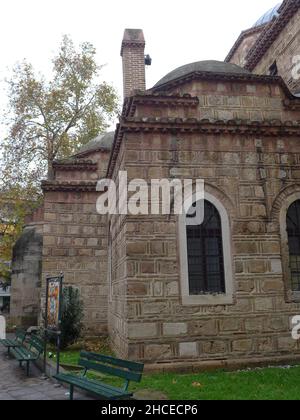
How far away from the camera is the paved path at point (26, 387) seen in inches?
230

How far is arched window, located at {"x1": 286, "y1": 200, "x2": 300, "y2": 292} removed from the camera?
7938 mm

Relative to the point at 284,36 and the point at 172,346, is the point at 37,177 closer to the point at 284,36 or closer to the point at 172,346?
the point at 284,36

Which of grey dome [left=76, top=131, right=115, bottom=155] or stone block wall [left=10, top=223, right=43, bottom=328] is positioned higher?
grey dome [left=76, top=131, right=115, bottom=155]

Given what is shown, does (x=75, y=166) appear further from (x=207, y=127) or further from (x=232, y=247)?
(x=232, y=247)

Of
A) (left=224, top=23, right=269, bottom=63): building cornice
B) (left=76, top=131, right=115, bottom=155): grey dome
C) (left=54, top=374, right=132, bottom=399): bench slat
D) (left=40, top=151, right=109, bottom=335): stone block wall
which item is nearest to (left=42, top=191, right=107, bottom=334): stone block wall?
(left=40, top=151, right=109, bottom=335): stone block wall

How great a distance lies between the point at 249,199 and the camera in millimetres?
7992

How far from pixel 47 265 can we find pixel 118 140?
5420 millimetres

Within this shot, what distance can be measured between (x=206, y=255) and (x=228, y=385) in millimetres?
2490

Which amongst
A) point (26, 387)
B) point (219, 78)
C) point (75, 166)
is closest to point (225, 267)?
point (26, 387)

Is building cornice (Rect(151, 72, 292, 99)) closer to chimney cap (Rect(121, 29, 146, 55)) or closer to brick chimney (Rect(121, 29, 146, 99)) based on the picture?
brick chimney (Rect(121, 29, 146, 99))

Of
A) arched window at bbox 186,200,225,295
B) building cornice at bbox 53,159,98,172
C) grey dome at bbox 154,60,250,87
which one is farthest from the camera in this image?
building cornice at bbox 53,159,98,172

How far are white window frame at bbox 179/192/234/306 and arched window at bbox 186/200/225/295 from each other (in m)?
0.08

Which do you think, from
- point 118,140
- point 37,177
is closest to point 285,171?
point 118,140

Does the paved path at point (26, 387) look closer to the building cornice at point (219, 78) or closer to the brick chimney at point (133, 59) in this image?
the building cornice at point (219, 78)
